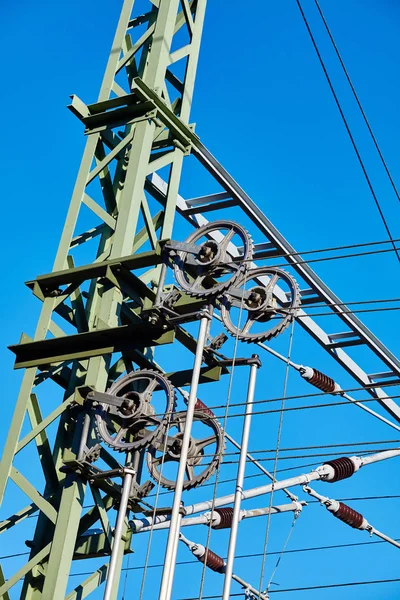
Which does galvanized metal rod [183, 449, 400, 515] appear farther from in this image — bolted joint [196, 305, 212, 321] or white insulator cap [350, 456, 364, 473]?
bolted joint [196, 305, 212, 321]

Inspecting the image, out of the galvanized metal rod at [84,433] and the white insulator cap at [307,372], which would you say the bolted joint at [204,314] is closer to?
the galvanized metal rod at [84,433]

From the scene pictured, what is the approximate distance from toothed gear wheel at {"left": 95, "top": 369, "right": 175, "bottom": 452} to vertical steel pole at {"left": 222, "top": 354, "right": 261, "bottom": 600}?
0.78 m

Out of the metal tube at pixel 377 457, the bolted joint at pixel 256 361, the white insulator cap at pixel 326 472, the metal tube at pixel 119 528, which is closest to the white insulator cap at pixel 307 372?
the metal tube at pixel 377 457

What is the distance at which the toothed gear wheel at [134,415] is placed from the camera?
36.6 feet

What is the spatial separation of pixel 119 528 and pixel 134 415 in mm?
1217

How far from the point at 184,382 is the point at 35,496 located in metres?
1.97

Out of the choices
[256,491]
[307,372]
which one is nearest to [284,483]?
[256,491]

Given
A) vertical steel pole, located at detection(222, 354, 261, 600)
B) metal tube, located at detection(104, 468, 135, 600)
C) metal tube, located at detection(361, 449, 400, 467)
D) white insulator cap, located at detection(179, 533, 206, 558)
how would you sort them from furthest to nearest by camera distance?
metal tube, located at detection(361, 449, 400, 467) < white insulator cap, located at detection(179, 533, 206, 558) < metal tube, located at detection(104, 468, 135, 600) < vertical steel pole, located at detection(222, 354, 261, 600)

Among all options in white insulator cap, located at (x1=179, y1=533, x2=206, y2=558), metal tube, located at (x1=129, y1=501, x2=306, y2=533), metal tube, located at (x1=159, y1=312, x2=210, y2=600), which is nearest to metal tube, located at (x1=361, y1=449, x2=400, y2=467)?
metal tube, located at (x1=129, y1=501, x2=306, y2=533)

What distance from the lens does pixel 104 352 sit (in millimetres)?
11578

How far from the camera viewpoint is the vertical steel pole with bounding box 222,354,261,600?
9703 millimetres

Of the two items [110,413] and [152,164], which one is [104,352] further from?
[152,164]

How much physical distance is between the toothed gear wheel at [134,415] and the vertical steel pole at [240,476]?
2.57 feet

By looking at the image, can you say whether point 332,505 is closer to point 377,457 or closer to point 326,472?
point 326,472
